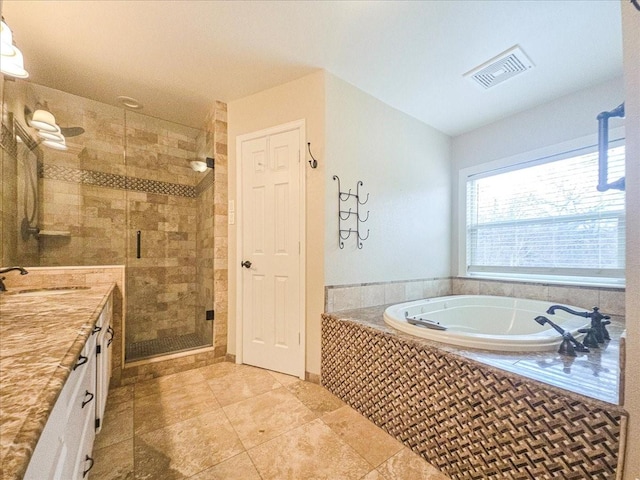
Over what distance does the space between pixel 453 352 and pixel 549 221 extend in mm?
2044

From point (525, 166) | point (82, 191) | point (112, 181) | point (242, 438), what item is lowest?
point (242, 438)

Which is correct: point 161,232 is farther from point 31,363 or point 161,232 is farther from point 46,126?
point 31,363

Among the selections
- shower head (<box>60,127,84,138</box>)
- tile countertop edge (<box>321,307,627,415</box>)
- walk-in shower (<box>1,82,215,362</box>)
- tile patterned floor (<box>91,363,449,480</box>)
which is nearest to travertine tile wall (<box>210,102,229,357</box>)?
walk-in shower (<box>1,82,215,362</box>)

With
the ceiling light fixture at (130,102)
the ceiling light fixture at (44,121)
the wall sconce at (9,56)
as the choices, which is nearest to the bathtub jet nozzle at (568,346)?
the wall sconce at (9,56)

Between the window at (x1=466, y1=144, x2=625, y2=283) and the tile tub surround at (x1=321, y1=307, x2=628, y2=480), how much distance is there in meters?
1.69

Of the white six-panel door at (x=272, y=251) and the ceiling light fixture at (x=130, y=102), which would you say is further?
the ceiling light fixture at (x=130, y=102)

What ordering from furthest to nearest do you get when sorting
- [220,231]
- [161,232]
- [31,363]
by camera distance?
[161,232] < [220,231] < [31,363]

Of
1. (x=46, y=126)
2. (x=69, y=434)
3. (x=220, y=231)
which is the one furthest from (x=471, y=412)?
(x=46, y=126)

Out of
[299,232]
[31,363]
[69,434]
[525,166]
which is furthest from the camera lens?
[525,166]

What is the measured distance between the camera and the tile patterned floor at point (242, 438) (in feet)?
4.22

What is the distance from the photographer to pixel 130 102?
2.51 metres

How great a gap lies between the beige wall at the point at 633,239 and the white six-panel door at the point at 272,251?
68.5 inches

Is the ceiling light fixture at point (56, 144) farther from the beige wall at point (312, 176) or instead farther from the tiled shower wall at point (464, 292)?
the tiled shower wall at point (464, 292)

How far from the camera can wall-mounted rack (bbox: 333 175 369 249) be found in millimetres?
2172
